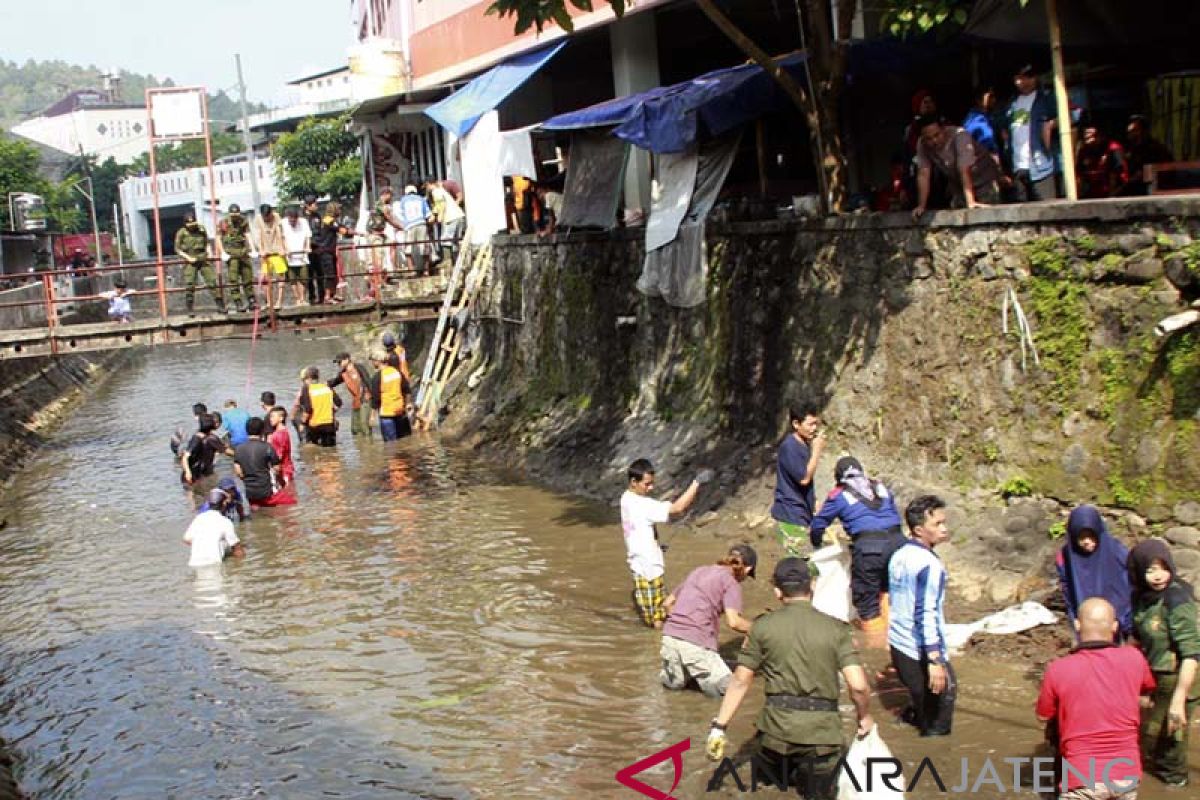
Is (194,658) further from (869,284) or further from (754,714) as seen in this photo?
(869,284)

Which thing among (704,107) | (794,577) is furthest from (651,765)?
(704,107)

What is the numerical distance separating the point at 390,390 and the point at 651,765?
1359 cm

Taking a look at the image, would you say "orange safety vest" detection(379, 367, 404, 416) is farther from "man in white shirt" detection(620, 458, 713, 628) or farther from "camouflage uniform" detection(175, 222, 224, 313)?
"man in white shirt" detection(620, 458, 713, 628)

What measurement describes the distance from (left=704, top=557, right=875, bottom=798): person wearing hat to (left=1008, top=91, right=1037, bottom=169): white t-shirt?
5956 mm

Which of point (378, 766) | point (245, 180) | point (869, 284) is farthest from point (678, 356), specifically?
point (245, 180)

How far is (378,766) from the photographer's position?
27.7 feet

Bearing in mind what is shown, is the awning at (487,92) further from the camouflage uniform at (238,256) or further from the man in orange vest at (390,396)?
the man in orange vest at (390,396)

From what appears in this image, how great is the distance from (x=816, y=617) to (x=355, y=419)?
16.2 meters

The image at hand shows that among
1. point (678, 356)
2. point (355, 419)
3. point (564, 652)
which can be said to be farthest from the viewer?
point (355, 419)

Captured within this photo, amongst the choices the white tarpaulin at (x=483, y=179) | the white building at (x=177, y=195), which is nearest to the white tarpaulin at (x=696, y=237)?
the white tarpaulin at (x=483, y=179)

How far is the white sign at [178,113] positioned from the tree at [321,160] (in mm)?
38136

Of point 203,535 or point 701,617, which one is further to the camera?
point 203,535

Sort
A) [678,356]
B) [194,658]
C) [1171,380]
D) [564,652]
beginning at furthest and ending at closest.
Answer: [678,356] < [194,658] < [564,652] < [1171,380]

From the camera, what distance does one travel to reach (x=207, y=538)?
45.1 feet
